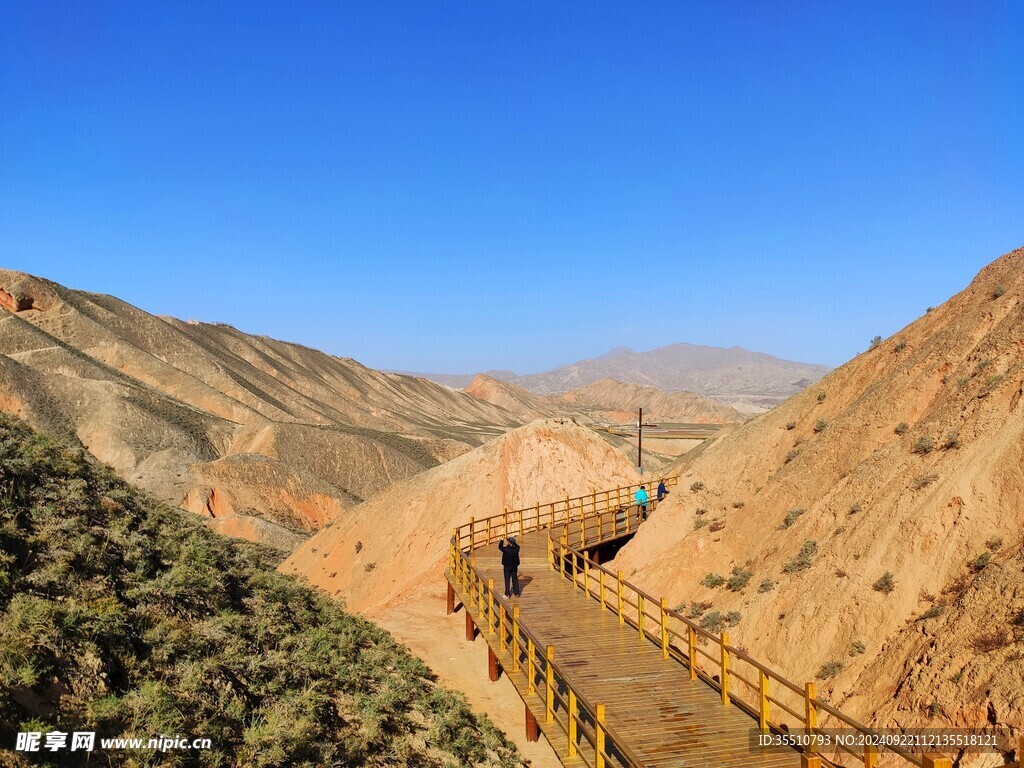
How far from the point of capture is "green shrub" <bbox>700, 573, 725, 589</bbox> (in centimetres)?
1575

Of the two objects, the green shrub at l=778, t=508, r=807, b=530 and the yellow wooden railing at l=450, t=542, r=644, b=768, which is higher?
the green shrub at l=778, t=508, r=807, b=530

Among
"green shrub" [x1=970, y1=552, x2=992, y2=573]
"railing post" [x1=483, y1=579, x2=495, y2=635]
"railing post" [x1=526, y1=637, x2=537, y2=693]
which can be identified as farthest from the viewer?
"railing post" [x1=483, y1=579, x2=495, y2=635]

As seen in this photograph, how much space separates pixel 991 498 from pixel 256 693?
1231 cm

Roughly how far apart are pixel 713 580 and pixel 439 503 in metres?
14.8

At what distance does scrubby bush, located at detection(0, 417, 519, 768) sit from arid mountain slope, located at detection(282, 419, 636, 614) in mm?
12156

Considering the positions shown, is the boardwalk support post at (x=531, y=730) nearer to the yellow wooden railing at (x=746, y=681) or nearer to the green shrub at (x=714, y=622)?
the yellow wooden railing at (x=746, y=681)

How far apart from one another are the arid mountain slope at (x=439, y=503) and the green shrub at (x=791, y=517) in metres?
12.3

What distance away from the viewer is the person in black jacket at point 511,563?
15211 mm

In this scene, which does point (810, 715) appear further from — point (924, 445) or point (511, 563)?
point (924, 445)

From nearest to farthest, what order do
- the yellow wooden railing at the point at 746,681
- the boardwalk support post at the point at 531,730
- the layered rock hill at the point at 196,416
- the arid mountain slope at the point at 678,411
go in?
the yellow wooden railing at the point at 746,681 → the boardwalk support post at the point at 531,730 → the layered rock hill at the point at 196,416 → the arid mountain slope at the point at 678,411

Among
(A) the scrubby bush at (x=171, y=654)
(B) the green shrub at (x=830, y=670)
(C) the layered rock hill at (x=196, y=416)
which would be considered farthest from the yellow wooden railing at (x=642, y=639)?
(C) the layered rock hill at (x=196, y=416)

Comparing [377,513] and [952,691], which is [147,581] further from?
[377,513]

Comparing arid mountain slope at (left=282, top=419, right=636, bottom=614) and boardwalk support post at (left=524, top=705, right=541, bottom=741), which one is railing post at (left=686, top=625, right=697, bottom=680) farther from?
arid mountain slope at (left=282, top=419, right=636, bottom=614)

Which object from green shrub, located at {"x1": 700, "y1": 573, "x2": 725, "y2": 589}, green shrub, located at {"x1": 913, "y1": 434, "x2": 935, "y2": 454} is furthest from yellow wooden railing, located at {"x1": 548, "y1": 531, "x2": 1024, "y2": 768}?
green shrub, located at {"x1": 913, "y1": 434, "x2": 935, "y2": 454}
